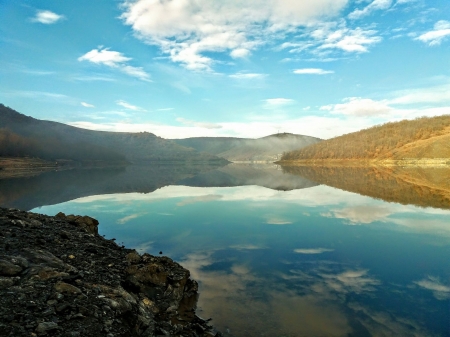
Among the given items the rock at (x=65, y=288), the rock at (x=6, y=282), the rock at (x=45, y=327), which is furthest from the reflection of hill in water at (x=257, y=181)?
the rock at (x=45, y=327)

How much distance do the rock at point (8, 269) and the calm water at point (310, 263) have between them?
581 cm

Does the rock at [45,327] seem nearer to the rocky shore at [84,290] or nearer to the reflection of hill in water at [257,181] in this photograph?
the rocky shore at [84,290]

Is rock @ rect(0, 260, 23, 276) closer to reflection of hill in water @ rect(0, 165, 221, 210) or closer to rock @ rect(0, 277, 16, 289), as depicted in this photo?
rock @ rect(0, 277, 16, 289)

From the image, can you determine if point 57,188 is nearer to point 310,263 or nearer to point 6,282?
point 6,282

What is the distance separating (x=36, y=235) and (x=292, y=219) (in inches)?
743

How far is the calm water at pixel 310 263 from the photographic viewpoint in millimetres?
8844

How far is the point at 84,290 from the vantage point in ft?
24.3

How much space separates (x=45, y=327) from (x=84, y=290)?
2.04 metres

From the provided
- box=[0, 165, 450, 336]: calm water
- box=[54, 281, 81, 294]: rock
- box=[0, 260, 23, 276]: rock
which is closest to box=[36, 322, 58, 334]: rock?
box=[54, 281, 81, 294]: rock

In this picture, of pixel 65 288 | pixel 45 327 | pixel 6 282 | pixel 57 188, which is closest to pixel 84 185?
pixel 57 188

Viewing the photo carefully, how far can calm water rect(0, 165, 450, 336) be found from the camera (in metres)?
8.84

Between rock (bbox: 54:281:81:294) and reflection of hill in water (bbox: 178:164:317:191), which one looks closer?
rock (bbox: 54:281:81:294)

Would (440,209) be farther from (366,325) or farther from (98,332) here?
(98,332)

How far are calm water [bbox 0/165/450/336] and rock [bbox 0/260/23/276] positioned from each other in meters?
5.81
